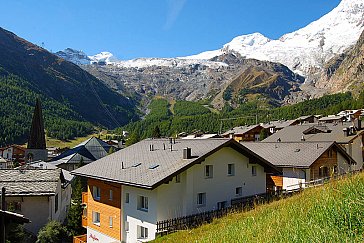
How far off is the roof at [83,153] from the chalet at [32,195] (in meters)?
40.3

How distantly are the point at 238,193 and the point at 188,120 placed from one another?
154183mm

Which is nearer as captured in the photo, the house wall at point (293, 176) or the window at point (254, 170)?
the window at point (254, 170)

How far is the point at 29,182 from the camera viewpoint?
112 feet

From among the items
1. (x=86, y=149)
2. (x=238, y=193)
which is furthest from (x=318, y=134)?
(x=86, y=149)

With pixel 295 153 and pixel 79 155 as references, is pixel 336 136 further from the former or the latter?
pixel 79 155

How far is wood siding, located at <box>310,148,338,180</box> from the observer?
36.3m

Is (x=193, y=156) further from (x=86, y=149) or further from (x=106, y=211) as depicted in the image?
(x=86, y=149)

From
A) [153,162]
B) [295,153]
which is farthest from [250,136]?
[153,162]

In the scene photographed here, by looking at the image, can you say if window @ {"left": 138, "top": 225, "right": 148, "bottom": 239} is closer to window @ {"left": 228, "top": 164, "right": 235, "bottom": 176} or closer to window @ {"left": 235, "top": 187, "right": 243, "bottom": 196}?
window @ {"left": 228, "top": 164, "right": 235, "bottom": 176}

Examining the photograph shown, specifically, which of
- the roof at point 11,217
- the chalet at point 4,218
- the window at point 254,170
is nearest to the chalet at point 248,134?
the window at point 254,170

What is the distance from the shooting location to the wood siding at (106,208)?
2733cm

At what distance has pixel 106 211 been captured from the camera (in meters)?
29.0

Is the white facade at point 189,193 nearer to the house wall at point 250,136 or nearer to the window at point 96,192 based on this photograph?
the window at point 96,192

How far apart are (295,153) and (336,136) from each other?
18.6 m
